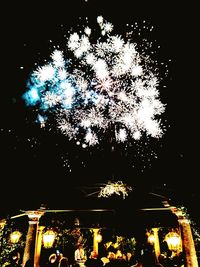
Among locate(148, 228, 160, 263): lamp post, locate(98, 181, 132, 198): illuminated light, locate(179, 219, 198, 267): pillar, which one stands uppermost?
locate(98, 181, 132, 198): illuminated light

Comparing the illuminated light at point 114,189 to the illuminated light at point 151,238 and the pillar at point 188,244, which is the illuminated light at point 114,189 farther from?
the illuminated light at point 151,238

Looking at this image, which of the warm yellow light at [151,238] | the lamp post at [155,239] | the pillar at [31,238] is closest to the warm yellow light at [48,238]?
the pillar at [31,238]

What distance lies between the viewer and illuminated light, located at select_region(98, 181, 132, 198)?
8.61 meters

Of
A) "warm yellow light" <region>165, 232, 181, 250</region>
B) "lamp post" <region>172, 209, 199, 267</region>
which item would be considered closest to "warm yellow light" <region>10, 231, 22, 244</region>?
"warm yellow light" <region>165, 232, 181, 250</region>

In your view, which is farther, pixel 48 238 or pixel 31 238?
pixel 48 238

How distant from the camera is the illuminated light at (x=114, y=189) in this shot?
8.61 metres

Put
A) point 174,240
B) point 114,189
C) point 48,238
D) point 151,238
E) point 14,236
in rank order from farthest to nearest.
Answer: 1. point 151,238
2. point 14,236
3. point 174,240
4. point 48,238
5. point 114,189

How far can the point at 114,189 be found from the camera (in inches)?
342

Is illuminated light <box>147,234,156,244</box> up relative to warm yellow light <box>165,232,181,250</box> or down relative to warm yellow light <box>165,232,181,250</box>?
up

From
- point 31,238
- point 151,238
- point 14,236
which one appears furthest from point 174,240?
point 14,236

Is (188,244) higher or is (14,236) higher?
(14,236)

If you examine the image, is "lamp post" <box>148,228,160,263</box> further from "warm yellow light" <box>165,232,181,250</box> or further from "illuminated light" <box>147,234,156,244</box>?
"warm yellow light" <box>165,232,181,250</box>

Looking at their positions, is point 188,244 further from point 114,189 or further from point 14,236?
point 14,236

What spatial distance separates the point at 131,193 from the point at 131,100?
3.02m
